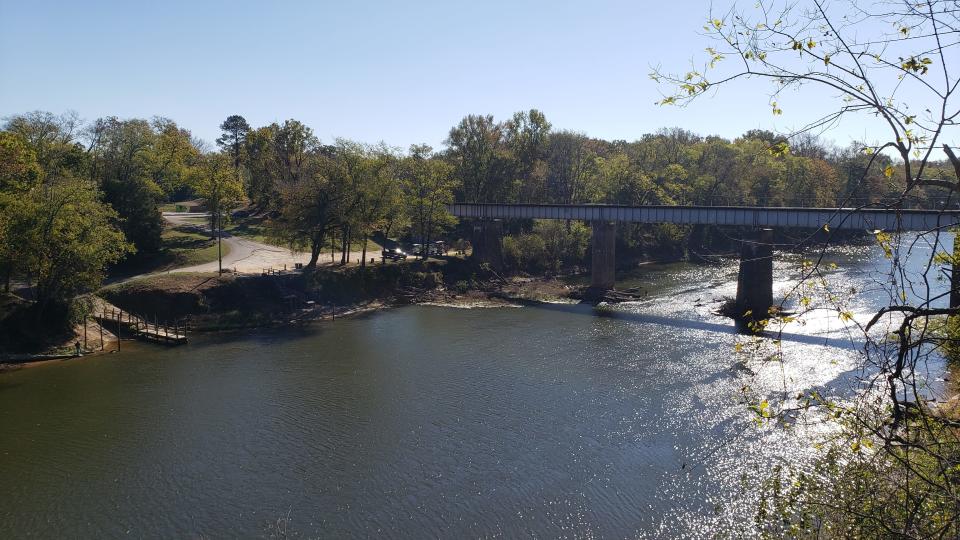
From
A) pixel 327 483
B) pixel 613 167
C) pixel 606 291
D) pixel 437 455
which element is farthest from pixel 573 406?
pixel 613 167

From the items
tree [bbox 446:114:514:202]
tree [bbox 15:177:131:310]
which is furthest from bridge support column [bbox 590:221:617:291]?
tree [bbox 15:177:131:310]

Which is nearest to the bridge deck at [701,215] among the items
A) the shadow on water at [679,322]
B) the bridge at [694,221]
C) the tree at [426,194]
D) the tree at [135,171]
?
the bridge at [694,221]

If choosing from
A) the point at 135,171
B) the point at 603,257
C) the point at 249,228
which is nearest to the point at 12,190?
the point at 135,171

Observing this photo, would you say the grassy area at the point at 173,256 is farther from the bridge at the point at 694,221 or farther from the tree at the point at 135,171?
the bridge at the point at 694,221

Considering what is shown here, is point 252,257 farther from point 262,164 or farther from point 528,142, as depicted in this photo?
point 528,142

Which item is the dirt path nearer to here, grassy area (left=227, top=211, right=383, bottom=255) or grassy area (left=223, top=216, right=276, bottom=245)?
grassy area (left=227, top=211, right=383, bottom=255)

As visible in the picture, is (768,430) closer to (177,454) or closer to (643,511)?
(643,511)

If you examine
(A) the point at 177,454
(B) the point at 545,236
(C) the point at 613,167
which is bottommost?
(A) the point at 177,454
